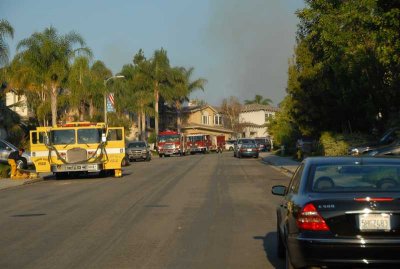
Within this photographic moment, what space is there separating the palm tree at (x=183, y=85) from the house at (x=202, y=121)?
8179mm

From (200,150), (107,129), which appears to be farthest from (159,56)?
(107,129)

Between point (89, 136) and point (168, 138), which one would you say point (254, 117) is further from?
point (89, 136)

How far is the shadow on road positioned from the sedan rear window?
6.64 feet

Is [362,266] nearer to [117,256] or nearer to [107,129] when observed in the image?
[117,256]

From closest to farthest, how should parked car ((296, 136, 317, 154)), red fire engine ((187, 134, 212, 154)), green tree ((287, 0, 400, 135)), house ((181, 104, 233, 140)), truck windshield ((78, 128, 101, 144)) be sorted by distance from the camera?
green tree ((287, 0, 400, 135)) → truck windshield ((78, 128, 101, 144)) → parked car ((296, 136, 317, 154)) → red fire engine ((187, 134, 212, 154)) → house ((181, 104, 233, 140))

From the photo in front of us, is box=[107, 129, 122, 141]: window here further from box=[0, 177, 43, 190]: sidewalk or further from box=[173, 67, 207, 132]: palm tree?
box=[173, 67, 207, 132]: palm tree

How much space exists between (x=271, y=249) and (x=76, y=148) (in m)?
19.6

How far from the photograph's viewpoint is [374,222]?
263 inches

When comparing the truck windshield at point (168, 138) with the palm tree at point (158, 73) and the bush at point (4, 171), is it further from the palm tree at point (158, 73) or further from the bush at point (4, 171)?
the bush at point (4, 171)

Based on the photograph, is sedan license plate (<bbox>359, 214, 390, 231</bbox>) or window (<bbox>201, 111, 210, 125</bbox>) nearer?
sedan license plate (<bbox>359, 214, 390, 231</bbox>)

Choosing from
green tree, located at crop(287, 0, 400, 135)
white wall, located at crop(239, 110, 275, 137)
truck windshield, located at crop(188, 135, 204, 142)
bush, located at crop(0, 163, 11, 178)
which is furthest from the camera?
white wall, located at crop(239, 110, 275, 137)

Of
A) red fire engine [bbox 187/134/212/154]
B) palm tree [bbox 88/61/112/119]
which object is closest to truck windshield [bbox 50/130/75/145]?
palm tree [bbox 88/61/112/119]

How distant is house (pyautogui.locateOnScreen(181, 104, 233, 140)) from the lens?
99.5m

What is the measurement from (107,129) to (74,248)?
18.8 meters
